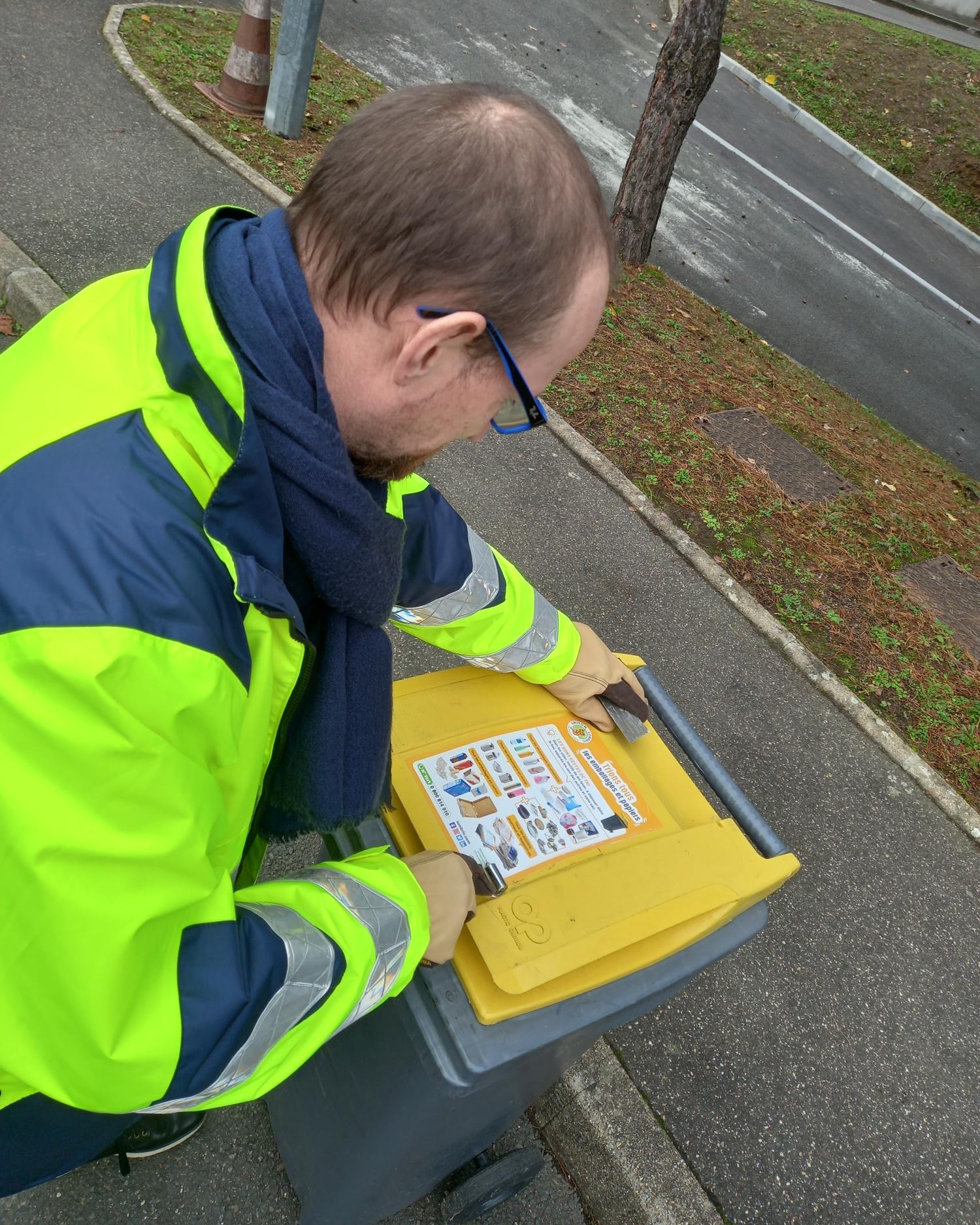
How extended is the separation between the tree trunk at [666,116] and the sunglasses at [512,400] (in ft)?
17.0

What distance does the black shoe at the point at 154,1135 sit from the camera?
1.63 m

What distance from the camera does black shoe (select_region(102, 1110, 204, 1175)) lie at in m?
1.63

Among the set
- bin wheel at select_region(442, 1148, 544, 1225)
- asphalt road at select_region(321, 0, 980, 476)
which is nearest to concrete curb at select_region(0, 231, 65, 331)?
bin wheel at select_region(442, 1148, 544, 1225)

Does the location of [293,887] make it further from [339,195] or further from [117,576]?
[339,195]

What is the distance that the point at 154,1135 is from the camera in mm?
1813

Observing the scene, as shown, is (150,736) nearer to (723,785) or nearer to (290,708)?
(290,708)

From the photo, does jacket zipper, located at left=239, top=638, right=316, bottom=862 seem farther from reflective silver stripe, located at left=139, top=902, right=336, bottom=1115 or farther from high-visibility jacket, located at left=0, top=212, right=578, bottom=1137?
reflective silver stripe, located at left=139, top=902, right=336, bottom=1115

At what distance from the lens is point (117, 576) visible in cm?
86

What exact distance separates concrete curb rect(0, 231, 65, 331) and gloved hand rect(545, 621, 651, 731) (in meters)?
3.19

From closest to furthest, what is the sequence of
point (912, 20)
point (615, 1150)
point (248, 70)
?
point (615, 1150) < point (248, 70) < point (912, 20)

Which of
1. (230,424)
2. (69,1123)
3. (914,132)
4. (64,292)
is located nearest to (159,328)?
(230,424)

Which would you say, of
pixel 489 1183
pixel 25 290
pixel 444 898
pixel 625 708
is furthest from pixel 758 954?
pixel 25 290

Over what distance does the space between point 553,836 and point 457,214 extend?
108cm

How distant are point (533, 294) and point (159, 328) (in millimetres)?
466
